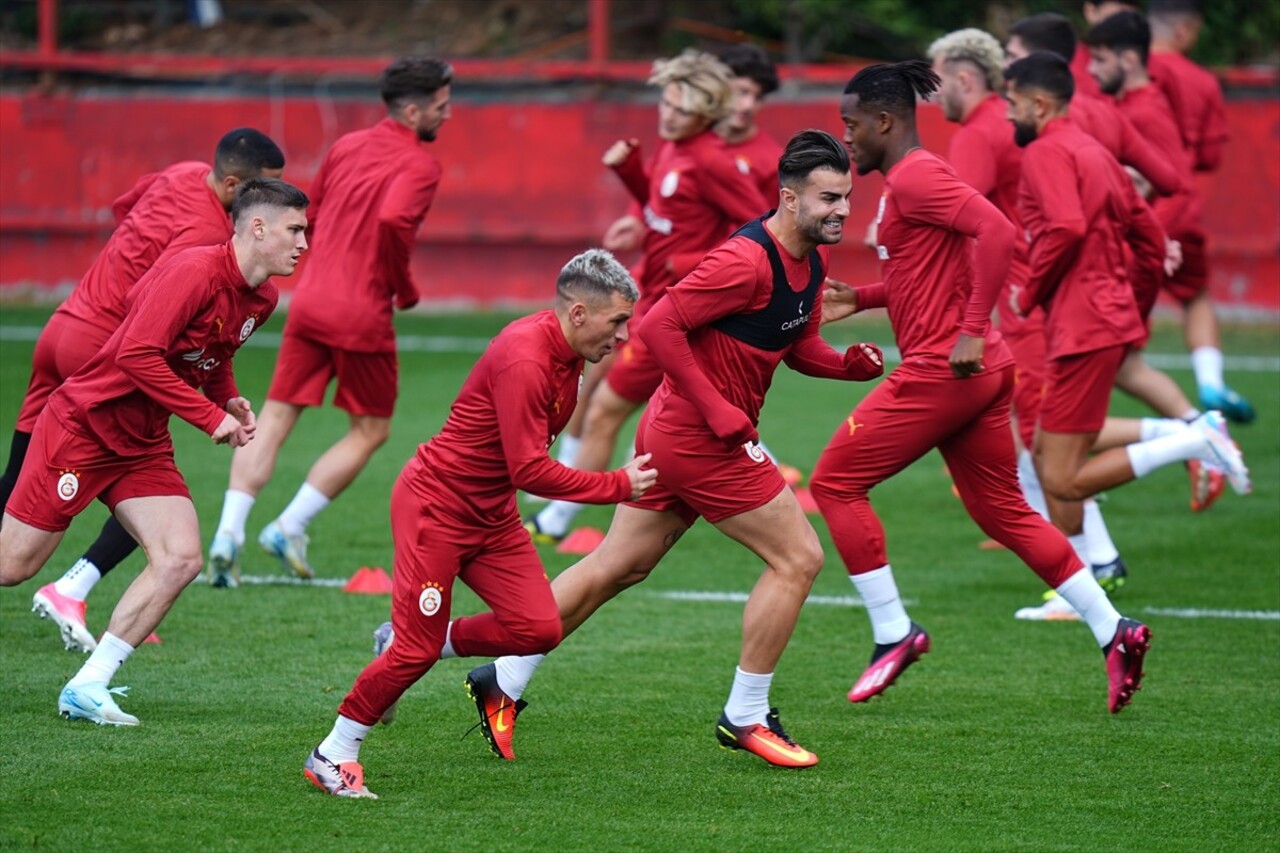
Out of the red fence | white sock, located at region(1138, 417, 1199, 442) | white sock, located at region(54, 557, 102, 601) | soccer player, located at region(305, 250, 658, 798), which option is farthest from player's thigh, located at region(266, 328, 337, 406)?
the red fence

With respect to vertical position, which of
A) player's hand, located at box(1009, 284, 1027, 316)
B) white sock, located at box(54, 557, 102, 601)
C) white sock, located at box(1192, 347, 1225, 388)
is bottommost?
white sock, located at box(1192, 347, 1225, 388)

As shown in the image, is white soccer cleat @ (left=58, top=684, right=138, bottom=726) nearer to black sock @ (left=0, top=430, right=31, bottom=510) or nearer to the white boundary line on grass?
black sock @ (left=0, top=430, right=31, bottom=510)

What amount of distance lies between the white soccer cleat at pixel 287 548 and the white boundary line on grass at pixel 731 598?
0.05 metres

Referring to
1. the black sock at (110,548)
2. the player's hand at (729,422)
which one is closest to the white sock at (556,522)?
the black sock at (110,548)

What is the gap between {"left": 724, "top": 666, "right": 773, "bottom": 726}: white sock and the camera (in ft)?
19.5

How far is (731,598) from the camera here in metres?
8.65

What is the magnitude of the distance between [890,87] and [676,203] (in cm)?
338

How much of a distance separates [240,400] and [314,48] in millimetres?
18293

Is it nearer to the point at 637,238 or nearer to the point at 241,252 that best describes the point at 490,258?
the point at 637,238

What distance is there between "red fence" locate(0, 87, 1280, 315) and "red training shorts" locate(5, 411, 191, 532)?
12.4 meters

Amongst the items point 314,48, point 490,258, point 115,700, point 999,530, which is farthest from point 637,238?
point 314,48

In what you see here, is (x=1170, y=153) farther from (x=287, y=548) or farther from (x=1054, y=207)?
(x=287, y=548)

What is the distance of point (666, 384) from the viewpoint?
6.12 m

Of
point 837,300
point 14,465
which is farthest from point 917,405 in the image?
point 14,465
